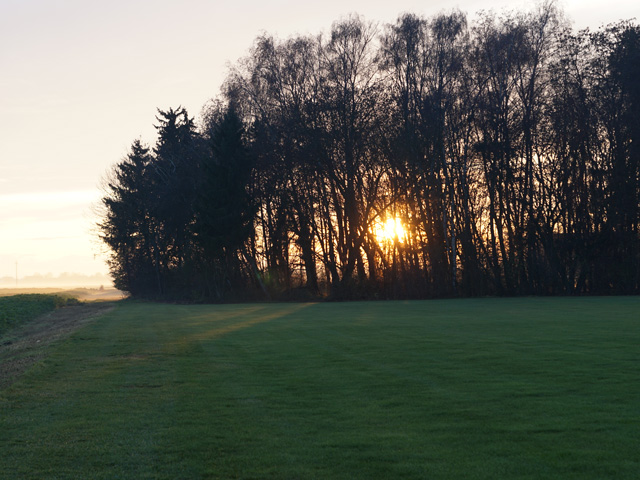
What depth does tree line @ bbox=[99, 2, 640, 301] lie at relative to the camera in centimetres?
4469

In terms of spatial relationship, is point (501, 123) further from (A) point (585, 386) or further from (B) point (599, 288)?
(A) point (585, 386)

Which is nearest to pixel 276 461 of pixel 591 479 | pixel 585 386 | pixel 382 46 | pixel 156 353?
pixel 591 479

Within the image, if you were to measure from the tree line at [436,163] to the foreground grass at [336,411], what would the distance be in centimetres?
3112

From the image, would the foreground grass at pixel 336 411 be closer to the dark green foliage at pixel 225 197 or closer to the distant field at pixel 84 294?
the dark green foliage at pixel 225 197

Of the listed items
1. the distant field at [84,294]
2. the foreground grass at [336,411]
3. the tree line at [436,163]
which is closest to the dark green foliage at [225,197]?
the tree line at [436,163]

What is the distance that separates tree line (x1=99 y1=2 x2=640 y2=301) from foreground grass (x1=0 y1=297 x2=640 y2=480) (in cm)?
3112

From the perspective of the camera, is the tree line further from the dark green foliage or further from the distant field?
the distant field

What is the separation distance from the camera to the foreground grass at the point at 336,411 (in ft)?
21.1

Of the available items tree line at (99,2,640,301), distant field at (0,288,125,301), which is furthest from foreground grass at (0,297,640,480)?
distant field at (0,288,125,301)

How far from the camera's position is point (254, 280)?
53.5 meters

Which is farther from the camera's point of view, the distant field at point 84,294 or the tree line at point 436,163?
the distant field at point 84,294

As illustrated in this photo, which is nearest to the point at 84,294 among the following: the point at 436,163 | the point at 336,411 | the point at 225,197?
the point at 225,197

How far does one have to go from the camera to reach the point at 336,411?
8.72 meters

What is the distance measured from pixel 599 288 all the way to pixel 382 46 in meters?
23.6
